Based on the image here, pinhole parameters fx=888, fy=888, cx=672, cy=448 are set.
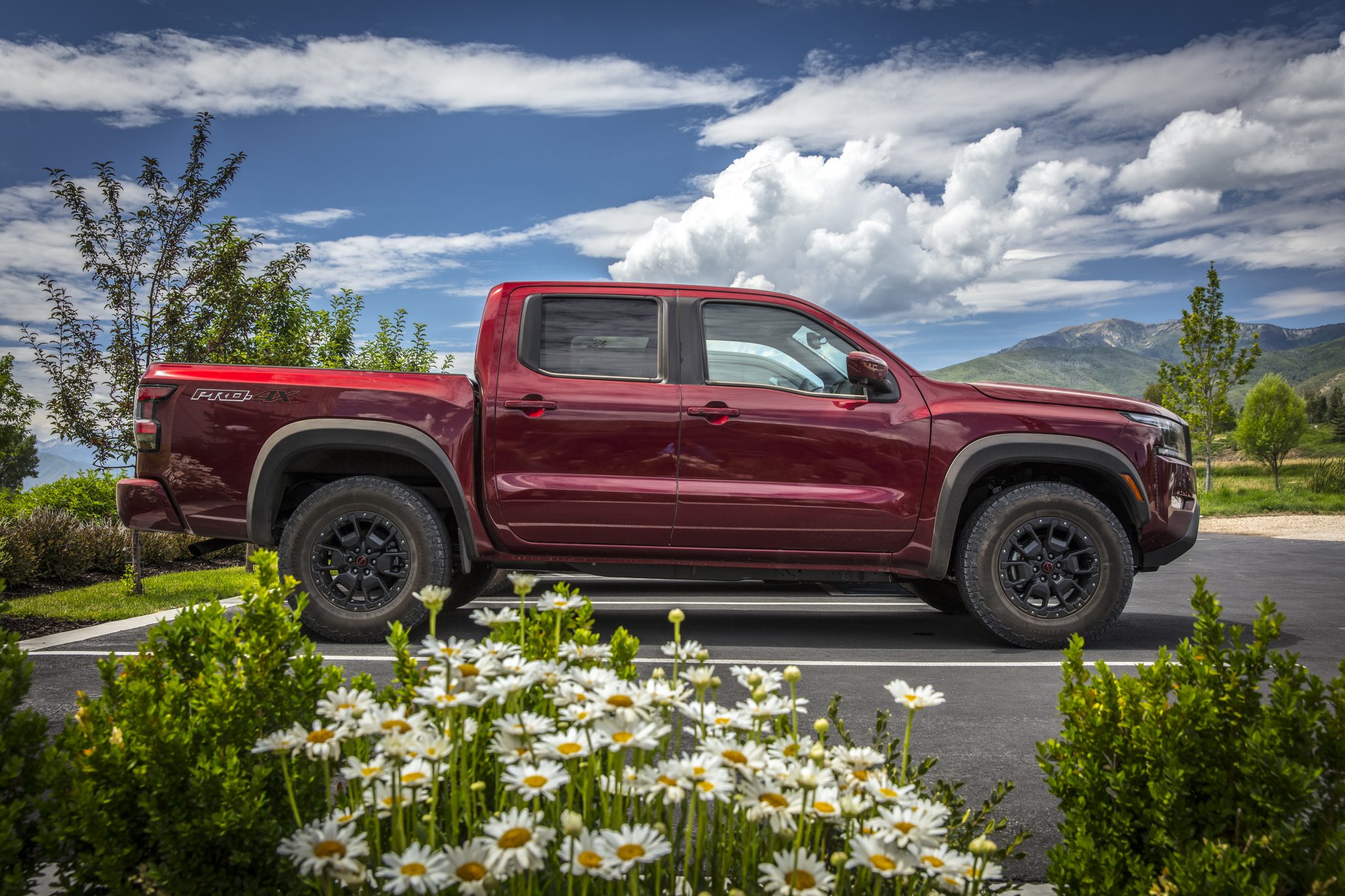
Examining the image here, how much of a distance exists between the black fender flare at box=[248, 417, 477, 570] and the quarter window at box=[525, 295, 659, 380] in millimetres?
893

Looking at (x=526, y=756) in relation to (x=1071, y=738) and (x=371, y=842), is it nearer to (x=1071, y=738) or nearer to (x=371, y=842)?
(x=371, y=842)

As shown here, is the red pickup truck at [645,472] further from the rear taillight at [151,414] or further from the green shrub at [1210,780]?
the green shrub at [1210,780]

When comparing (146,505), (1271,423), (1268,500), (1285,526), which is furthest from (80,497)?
(1271,423)

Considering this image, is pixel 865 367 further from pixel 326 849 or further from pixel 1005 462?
pixel 326 849

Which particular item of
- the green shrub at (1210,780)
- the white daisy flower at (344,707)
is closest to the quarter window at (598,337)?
the white daisy flower at (344,707)

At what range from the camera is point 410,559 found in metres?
5.48

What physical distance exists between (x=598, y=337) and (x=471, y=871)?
4646mm

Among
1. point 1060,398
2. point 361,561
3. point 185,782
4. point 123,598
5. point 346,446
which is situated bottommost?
point 123,598

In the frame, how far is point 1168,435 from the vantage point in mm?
6008

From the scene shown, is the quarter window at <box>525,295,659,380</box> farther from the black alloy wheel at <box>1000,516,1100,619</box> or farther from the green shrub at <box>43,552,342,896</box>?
the green shrub at <box>43,552,342,896</box>

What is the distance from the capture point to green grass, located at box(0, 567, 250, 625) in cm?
703

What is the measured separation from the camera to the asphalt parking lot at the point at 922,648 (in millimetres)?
3703

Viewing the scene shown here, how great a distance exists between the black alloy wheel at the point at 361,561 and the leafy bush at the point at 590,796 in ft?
11.7

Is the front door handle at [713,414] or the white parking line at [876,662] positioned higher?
the front door handle at [713,414]
